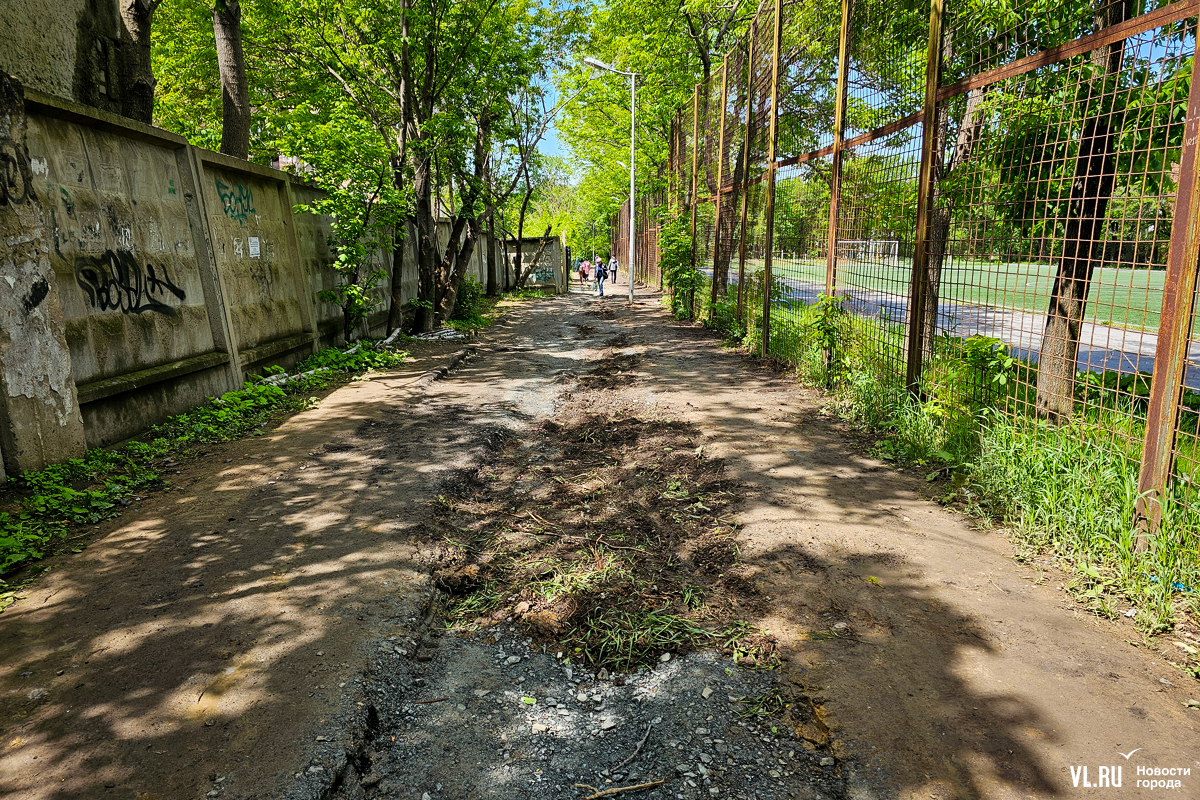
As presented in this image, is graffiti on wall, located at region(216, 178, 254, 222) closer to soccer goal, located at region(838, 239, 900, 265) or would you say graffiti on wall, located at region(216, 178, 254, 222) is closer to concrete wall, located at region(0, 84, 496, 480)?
concrete wall, located at region(0, 84, 496, 480)

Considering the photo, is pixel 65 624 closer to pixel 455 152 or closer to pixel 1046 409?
pixel 1046 409

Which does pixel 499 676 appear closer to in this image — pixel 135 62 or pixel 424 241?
pixel 135 62

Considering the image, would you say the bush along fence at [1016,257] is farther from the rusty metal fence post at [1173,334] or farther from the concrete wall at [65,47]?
the concrete wall at [65,47]

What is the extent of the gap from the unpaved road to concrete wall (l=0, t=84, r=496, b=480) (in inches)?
44.8

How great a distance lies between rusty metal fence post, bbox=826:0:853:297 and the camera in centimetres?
661

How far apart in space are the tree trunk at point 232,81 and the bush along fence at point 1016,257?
6.72 m

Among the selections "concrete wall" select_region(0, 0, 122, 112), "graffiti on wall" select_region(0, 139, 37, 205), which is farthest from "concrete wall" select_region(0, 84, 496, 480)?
"concrete wall" select_region(0, 0, 122, 112)

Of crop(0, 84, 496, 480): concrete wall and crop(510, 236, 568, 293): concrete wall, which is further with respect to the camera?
crop(510, 236, 568, 293): concrete wall

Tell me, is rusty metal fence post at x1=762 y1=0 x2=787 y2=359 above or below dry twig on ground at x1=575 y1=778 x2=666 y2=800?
above

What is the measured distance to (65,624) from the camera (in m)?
3.01

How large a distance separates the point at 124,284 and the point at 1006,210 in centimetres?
648

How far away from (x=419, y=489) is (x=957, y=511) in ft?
11.4

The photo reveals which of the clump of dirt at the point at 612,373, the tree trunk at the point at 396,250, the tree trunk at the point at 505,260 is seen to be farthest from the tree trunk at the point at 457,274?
the tree trunk at the point at 505,260

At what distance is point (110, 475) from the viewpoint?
4.63m
